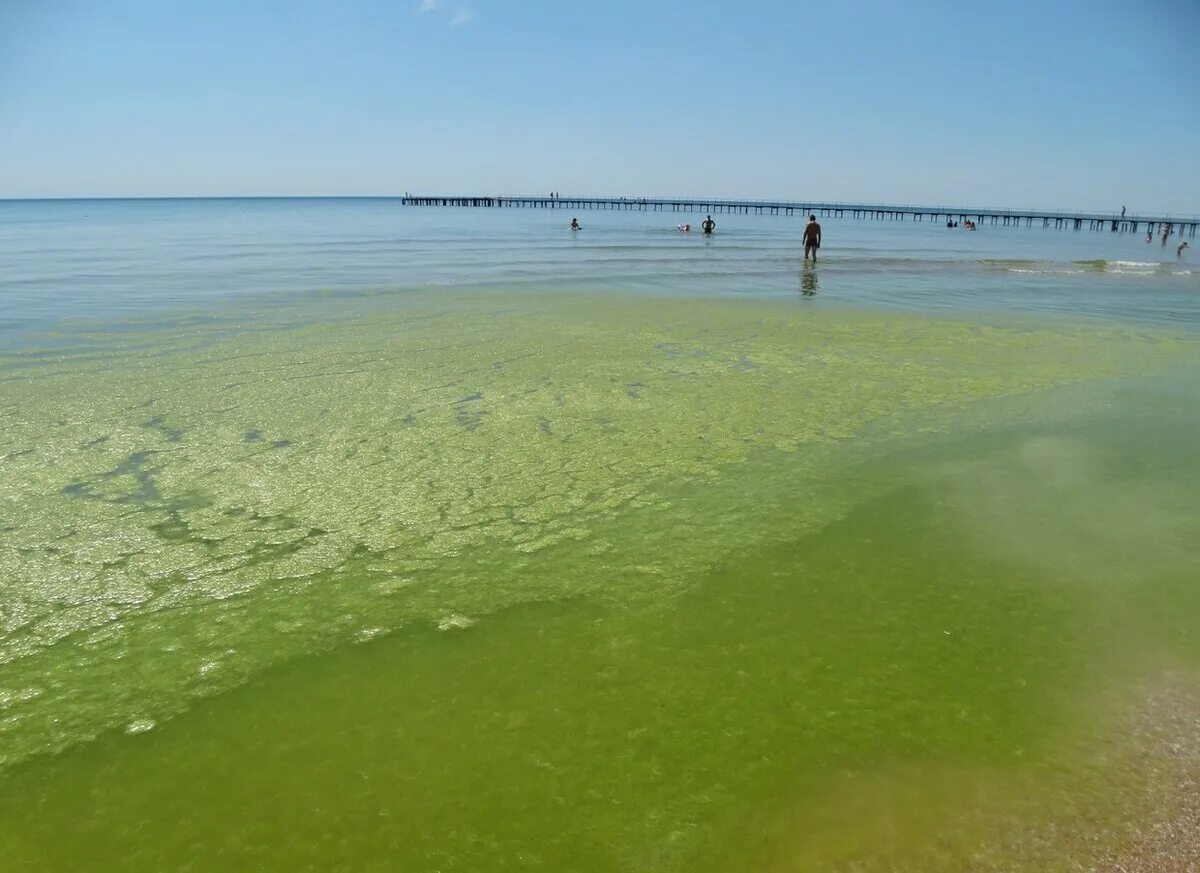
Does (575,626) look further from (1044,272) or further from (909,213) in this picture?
(909,213)

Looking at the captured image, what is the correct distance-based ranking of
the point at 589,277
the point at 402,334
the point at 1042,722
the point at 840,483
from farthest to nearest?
the point at 589,277 → the point at 402,334 → the point at 840,483 → the point at 1042,722

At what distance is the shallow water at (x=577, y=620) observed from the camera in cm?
240

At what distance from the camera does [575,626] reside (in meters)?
3.46

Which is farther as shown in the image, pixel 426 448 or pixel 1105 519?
pixel 426 448

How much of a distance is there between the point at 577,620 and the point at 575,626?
0.05m

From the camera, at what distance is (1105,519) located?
4.59 m

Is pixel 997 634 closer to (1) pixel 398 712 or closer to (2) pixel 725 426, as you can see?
(1) pixel 398 712

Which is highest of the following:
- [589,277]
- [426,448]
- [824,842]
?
[589,277]

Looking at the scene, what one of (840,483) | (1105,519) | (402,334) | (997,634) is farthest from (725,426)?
(402,334)

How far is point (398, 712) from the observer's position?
2.88 metres

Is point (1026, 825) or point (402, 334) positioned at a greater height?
point (402, 334)

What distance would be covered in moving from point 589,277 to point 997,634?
17046 millimetres

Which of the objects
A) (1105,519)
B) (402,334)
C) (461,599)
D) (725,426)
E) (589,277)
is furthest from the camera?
(589,277)

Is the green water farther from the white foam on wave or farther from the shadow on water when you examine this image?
the white foam on wave
